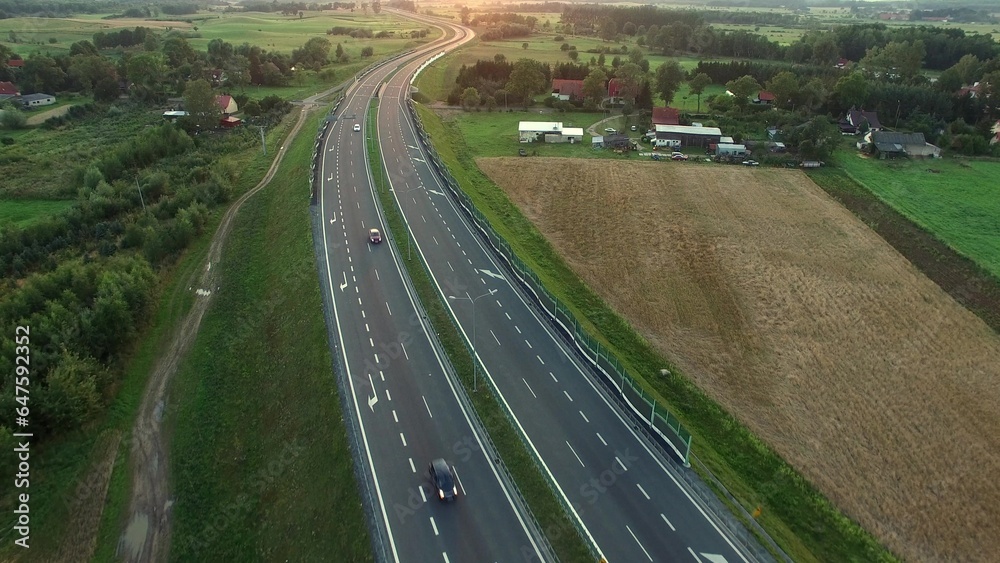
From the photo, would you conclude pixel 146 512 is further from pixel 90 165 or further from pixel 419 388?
pixel 90 165

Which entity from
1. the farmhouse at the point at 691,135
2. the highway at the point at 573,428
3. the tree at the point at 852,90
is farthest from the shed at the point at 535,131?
the tree at the point at 852,90

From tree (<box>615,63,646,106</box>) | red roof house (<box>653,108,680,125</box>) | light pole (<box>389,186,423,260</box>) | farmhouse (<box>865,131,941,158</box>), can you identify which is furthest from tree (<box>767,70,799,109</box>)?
light pole (<box>389,186,423,260</box>)

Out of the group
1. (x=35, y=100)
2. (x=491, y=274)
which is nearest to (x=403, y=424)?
(x=491, y=274)

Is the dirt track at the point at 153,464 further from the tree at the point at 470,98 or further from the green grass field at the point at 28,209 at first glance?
the tree at the point at 470,98

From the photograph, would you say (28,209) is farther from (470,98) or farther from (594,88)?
(594,88)

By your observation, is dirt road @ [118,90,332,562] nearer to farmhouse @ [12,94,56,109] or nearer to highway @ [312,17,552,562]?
highway @ [312,17,552,562]

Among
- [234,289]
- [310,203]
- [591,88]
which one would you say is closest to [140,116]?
[310,203]
